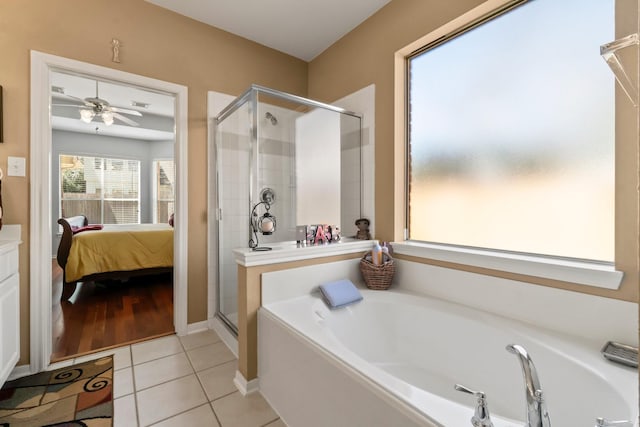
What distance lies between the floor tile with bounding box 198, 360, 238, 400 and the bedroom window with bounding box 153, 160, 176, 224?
5.07 meters

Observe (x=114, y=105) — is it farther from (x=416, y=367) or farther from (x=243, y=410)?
(x=416, y=367)

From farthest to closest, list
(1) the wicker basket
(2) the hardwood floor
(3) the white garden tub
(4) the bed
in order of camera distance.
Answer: (4) the bed, (2) the hardwood floor, (1) the wicker basket, (3) the white garden tub

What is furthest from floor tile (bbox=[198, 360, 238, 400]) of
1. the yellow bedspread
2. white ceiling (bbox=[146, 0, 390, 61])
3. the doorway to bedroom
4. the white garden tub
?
white ceiling (bbox=[146, 0, 390, 61])

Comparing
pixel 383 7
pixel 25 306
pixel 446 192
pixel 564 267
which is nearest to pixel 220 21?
pixel 383 7

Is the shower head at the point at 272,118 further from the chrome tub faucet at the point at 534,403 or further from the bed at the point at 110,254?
the bed at the point at 110,254

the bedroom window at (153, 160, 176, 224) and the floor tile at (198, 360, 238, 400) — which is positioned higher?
the bedroom window at (153, 160, 176, 224)

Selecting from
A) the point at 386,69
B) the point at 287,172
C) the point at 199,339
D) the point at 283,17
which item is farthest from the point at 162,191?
the point at 386,69

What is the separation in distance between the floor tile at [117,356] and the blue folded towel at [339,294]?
140 cm

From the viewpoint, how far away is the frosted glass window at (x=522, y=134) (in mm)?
1298

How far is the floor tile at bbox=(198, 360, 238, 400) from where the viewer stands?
1607 mm

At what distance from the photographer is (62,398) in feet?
5.07

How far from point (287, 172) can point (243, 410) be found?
5.24 ft

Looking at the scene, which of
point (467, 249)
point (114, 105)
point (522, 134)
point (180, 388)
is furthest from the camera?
point (114, 105)

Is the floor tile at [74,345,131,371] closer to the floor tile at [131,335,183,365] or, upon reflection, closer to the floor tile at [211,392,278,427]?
the floor tile at [131,335,183,365]
